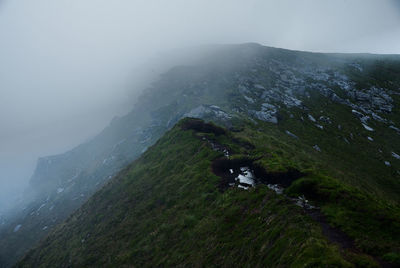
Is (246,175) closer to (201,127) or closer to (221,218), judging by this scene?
(221,218)

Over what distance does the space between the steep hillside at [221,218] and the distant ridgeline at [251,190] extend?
12 centimetres

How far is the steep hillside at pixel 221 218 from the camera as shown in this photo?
45.3ft

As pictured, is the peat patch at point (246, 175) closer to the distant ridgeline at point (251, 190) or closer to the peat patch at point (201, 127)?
the distant ridgeline at point (251, 190)

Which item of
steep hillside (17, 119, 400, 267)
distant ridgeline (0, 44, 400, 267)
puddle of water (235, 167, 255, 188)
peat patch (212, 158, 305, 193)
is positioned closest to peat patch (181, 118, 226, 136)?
distant ridgeline (0, 44, 400, 267)

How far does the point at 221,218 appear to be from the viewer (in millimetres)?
20938

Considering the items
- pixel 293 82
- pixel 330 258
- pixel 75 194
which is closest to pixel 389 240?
pixel 330 258

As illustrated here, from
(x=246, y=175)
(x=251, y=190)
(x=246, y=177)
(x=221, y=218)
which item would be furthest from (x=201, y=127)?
(x=221, y=218)

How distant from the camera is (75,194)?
9850 centimetres

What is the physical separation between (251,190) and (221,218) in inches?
189

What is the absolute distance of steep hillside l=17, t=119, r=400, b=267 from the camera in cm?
1380

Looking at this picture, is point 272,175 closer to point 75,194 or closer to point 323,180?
point 323,180

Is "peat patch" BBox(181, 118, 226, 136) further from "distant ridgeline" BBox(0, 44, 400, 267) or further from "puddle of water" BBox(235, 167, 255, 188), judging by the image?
"puddle of water" BBox(235, 167, 255, 188)

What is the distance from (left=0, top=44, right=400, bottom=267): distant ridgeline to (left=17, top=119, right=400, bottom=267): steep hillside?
0.12m

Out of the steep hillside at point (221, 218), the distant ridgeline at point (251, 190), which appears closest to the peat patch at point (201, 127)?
the distant ridgeline at point (251, 190)
